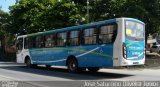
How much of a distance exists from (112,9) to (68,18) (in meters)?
5.75

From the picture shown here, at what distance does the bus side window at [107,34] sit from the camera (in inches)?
731

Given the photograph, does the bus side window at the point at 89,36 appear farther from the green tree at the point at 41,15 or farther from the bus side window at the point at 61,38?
the green tree at the point at 41,15

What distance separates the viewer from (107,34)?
1902 cm

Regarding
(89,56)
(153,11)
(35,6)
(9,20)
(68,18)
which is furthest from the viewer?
(9,20)

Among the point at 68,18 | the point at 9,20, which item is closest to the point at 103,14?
the point at 68,18

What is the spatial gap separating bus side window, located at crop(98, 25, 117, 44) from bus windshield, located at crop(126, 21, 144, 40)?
726 millimetres

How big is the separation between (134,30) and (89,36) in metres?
2.76

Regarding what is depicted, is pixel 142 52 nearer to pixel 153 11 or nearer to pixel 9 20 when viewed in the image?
pixel 153 11

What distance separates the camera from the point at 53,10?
41.8 m

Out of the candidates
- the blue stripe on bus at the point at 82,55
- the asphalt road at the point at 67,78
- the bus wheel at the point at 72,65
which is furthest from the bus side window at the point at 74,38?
the asphalt road at the point at 67,78

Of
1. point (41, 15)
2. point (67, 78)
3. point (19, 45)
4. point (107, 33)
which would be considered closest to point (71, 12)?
point (41, 15)

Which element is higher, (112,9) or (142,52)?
(112,9)

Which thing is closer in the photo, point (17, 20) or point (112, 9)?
point (112, 9)

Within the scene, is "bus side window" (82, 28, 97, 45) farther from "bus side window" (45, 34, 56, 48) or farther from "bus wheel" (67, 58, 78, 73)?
"bus side window" (45, 34, 56, 48)
